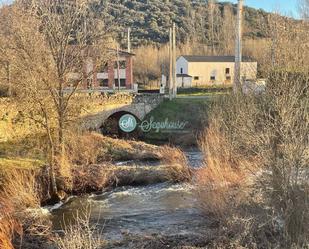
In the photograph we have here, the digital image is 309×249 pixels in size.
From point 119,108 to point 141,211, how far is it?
21.7 m

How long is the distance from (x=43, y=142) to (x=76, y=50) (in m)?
6.22

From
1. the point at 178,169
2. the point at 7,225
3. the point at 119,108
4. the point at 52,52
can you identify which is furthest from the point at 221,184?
the point at 119,108

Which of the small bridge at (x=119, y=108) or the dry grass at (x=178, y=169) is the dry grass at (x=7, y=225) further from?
the small bridge at (x=119, y=108)

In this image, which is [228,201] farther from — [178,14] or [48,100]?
[178,14]

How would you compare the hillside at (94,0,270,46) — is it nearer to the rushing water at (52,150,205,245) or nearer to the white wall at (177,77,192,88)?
the white wall at (177,77,192,88)

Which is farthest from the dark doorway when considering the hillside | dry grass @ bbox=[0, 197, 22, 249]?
the hillside

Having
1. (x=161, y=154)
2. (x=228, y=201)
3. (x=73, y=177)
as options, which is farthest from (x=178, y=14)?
(x=228, y=201)

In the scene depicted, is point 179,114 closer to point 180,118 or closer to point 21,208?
point 180,118

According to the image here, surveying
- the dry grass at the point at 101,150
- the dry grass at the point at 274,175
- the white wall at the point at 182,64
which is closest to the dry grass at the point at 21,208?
the dry grass at the point at 101,150

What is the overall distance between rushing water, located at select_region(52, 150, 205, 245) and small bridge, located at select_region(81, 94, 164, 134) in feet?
42.5

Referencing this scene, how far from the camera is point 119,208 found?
1678 centimetres

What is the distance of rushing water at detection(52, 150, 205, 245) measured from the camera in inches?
536

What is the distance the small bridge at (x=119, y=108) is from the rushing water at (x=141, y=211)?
13.0 metres

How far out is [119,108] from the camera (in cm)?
3738
